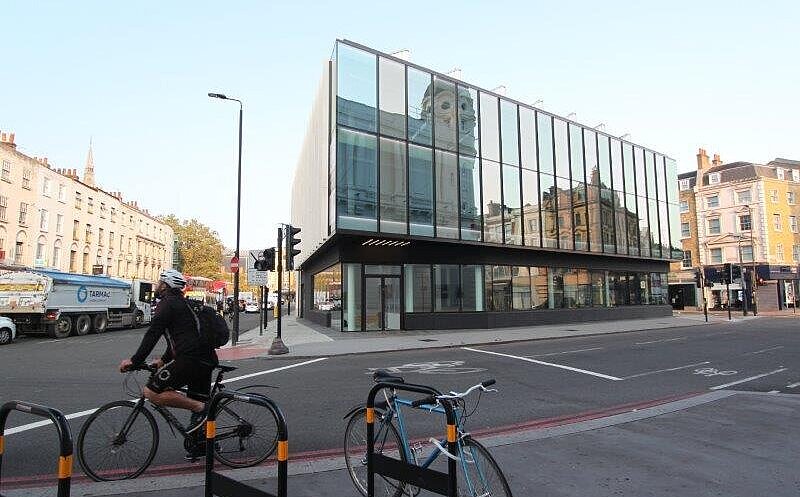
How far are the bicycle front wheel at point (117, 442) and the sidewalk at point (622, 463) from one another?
20 cm

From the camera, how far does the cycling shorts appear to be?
4848 mm

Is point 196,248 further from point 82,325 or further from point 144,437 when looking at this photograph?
point 144,437

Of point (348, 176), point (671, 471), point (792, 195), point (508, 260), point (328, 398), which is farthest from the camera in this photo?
point (792, 195)

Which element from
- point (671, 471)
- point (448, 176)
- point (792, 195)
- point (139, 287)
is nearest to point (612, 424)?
point (671, 471)

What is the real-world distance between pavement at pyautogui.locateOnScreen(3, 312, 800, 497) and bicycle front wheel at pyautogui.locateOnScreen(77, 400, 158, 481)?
0.18 meters

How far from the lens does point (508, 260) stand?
2677 centimetres

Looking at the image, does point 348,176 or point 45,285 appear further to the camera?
point 45,285

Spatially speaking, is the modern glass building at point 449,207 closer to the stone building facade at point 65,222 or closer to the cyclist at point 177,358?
the cyclist at point 177,358

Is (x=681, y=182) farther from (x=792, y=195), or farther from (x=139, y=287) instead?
(x=139, y=287)

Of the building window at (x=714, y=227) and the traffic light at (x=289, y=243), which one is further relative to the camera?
the building window at (x=714, y=227)

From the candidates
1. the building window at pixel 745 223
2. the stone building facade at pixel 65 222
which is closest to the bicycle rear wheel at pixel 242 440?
the stone building facade at pixel 65 222

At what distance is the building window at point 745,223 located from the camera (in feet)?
166

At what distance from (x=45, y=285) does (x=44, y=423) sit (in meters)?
20.0

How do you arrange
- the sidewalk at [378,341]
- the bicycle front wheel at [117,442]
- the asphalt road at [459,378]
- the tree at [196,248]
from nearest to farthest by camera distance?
the bicycle front wheel at [117,442] → the asphalt road at [459,378] → the sidewalk at [378,341] → the tree at [196,248]
